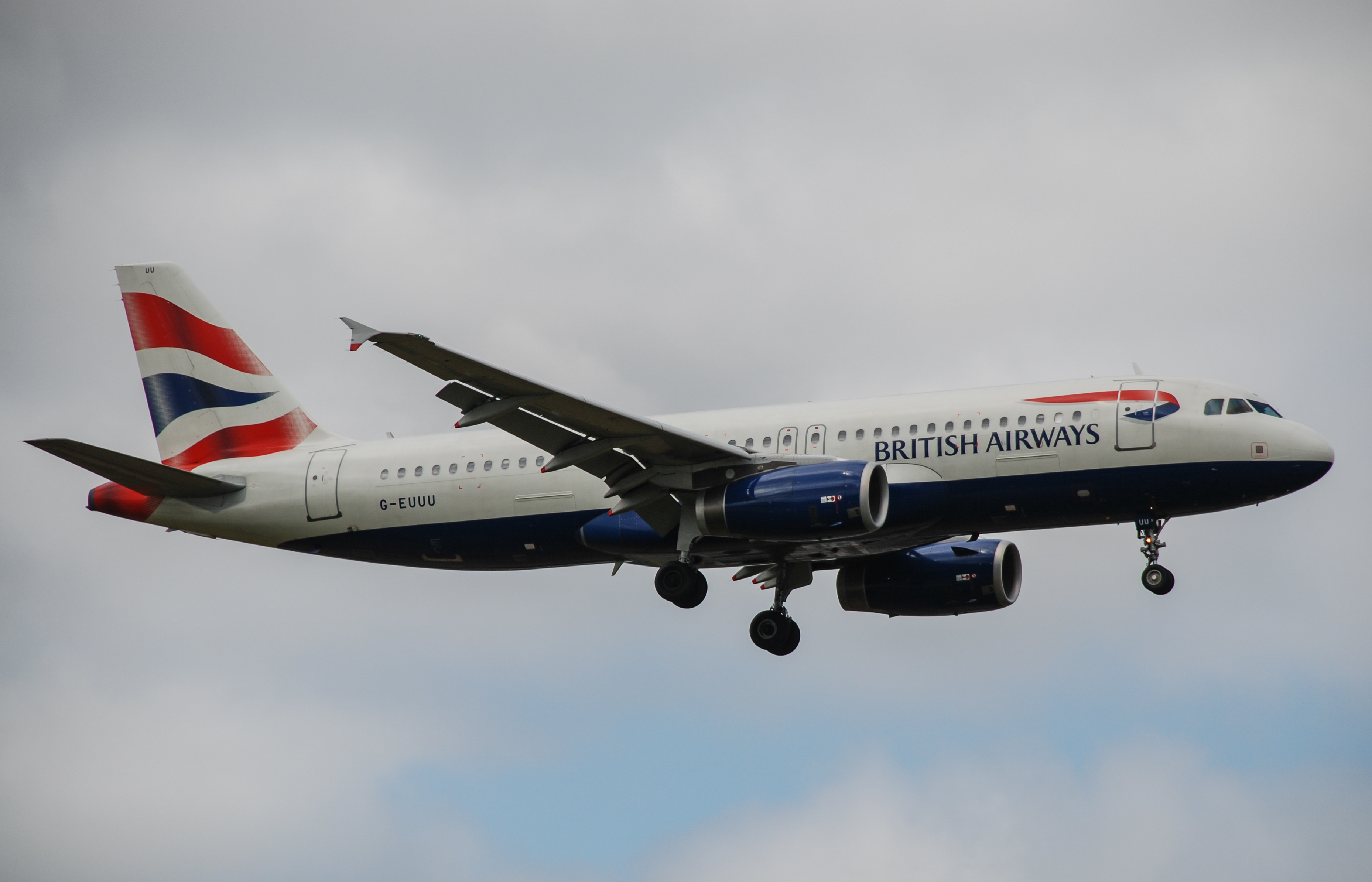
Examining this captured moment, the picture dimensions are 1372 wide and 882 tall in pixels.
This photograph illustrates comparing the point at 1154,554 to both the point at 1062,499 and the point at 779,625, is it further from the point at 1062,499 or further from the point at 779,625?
the point at 779,625

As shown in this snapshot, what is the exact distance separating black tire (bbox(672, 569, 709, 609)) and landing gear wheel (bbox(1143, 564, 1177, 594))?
917cm

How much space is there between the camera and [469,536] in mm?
34656

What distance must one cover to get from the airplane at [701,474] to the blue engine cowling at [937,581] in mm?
51

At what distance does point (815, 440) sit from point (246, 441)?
1496 centimetres

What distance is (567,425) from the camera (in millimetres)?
30031

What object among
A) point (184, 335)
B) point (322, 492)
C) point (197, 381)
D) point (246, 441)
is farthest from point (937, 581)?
point (184, 335)

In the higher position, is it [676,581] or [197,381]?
[197,381]

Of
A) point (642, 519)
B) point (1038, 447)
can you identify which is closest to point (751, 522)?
point (642, 519)

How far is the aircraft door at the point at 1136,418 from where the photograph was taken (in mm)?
30078

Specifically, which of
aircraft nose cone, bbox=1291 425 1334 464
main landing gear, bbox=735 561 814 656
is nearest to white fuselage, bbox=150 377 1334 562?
aircraft nose cone, bbox=1291 425 1334 464

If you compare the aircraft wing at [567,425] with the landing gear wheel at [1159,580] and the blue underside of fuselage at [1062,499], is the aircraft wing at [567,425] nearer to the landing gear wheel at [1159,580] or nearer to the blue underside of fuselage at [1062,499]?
the blue underside of fuselage at [1062,499]

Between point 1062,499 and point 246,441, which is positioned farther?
point 246,441

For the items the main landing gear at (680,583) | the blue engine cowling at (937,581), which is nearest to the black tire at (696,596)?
the main landing gear at (680,583)

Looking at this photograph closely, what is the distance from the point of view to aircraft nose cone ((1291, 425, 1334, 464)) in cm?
2973
